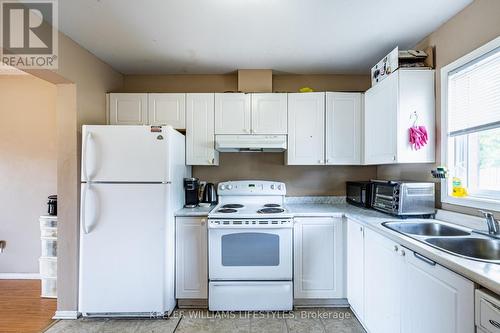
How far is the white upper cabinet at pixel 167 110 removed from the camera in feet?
9.16

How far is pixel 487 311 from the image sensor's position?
93 cm

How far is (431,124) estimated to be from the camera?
81.0 inches

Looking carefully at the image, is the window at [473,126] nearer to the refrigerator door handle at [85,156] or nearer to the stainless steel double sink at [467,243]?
the stainless steel double sink at [467,243]

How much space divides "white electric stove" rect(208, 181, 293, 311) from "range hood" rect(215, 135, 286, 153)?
0.76m

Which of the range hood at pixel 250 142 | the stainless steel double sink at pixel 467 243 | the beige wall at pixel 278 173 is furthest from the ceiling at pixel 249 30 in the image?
the stainless steel double sink at pixel 467 243

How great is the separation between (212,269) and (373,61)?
2750 mm

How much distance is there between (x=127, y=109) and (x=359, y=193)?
8.94 ft

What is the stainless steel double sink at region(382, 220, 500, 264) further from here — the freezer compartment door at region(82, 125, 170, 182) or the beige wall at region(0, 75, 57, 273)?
the beige wall at region(0, 75, 57, 273)

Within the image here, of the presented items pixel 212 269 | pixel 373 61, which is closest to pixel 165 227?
pixel 212 269

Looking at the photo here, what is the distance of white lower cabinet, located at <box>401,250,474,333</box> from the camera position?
1.04m

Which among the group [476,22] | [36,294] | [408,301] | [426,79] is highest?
[476,22]

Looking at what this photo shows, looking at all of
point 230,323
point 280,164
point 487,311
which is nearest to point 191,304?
point 230,323

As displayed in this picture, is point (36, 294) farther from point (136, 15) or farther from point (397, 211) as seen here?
point (397, 211)

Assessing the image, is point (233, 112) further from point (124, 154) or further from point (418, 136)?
point (418, 136)
